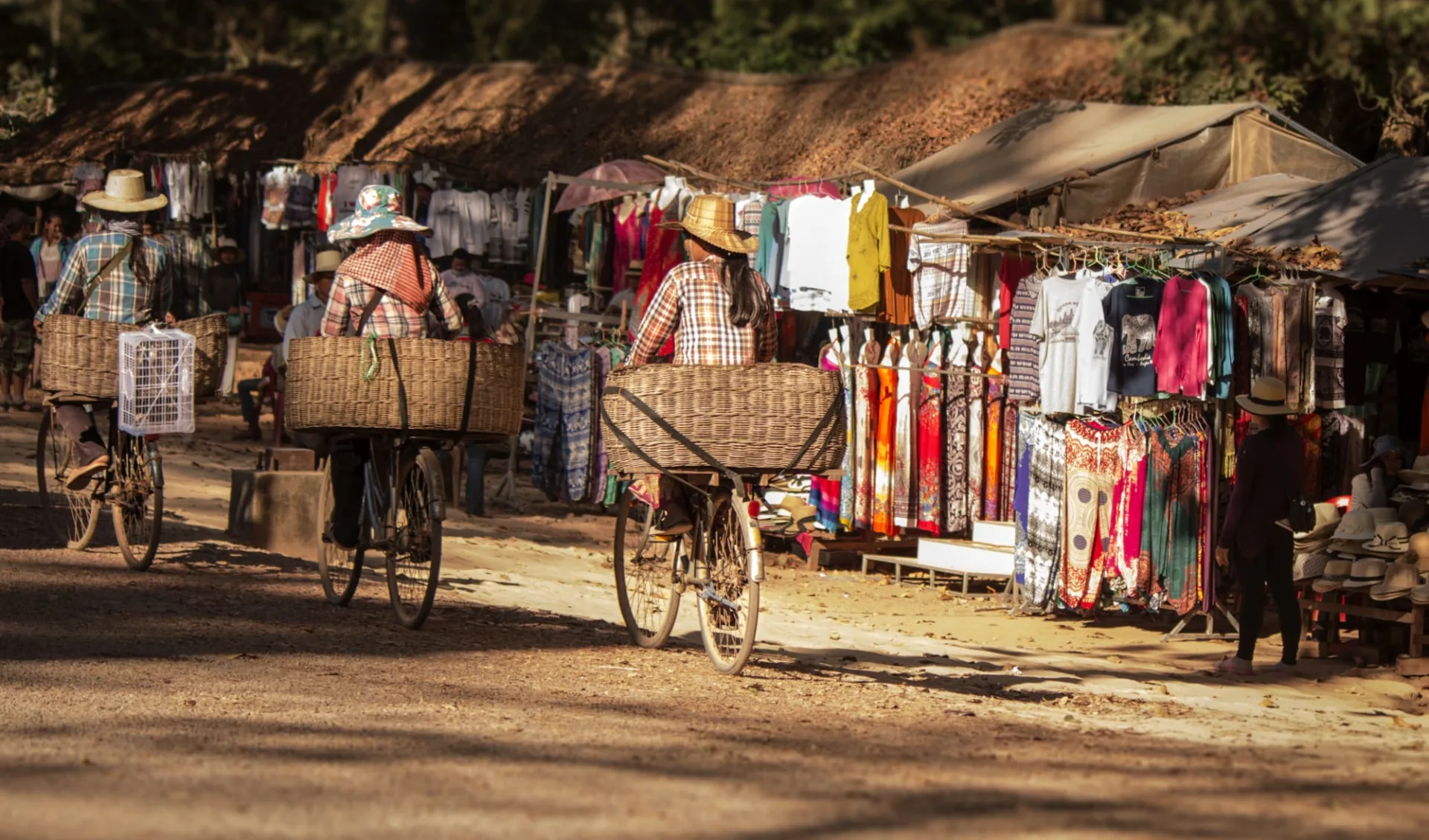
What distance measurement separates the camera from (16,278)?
19641 mm

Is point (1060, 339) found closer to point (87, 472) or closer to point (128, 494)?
point (128, 494)

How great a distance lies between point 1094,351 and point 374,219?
491 centimetres

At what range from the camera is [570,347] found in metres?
16.4

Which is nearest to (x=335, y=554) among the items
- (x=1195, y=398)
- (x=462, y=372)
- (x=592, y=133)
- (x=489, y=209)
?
(x=462, y=372)

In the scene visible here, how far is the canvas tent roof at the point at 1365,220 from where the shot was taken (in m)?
11.6

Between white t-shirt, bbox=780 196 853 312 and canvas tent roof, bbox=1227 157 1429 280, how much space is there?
341 centimetres

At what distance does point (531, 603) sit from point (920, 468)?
13.2 ft

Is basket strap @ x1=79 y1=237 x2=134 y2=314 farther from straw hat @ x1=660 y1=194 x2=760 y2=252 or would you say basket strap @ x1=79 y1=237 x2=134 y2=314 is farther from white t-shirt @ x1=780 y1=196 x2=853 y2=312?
white t-shirt @ x1=780 y1=196 x2=853 y2=312

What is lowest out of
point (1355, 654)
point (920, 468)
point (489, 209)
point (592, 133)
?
point (1355, 654)

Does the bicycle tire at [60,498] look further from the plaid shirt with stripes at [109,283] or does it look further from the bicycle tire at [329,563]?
the bicycle tire at [329,563]

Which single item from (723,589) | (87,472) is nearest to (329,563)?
(87,472)

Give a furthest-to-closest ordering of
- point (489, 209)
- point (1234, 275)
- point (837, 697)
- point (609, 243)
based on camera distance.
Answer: point (489, 209)
point (609, 243)
point (1234, 275)
point (837, 697)

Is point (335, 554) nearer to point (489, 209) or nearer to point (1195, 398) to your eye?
point (1195, 398)

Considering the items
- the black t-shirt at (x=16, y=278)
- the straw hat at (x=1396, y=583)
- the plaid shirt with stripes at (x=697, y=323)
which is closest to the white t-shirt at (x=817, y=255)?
the straw hat at (x=1396, y=583)
